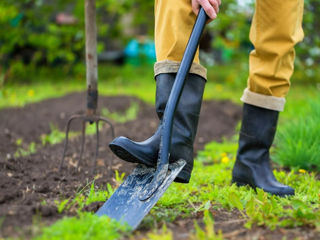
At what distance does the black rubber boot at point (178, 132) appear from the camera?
5.91 feet

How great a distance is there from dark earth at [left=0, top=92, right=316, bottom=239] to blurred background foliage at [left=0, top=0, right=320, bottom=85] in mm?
1699

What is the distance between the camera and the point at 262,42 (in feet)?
7.43

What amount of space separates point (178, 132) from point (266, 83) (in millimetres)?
680

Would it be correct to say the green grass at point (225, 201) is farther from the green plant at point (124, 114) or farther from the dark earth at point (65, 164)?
the green plant at point (124, 114)

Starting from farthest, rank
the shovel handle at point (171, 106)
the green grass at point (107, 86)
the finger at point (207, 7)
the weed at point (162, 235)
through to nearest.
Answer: the green grass at point (107, 86) < the finger at point (207, 7) < the shovel handle at point (171, 106) < the weed at point (162, 235)

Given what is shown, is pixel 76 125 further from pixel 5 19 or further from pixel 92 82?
pixel 5 19

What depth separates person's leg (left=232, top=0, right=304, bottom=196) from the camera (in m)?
2.21

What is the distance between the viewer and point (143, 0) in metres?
7.39

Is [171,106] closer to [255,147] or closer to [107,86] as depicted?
[255,147]

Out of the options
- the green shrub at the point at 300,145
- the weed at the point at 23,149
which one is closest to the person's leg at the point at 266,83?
the green shrub at the point at 300,145

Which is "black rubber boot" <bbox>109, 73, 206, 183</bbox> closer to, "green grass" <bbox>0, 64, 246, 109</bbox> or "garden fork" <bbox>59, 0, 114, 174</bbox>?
"garden fork" <bbox>59, 0, 114, 174</bbox>

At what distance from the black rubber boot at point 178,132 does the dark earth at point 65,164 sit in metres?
0.25

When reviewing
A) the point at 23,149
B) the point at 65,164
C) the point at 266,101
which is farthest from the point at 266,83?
the point at 23,149

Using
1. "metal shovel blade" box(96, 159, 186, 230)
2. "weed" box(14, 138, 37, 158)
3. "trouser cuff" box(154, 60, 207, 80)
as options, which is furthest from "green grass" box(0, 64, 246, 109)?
"metal shovel blade" box(96, 159, 186, 230)
